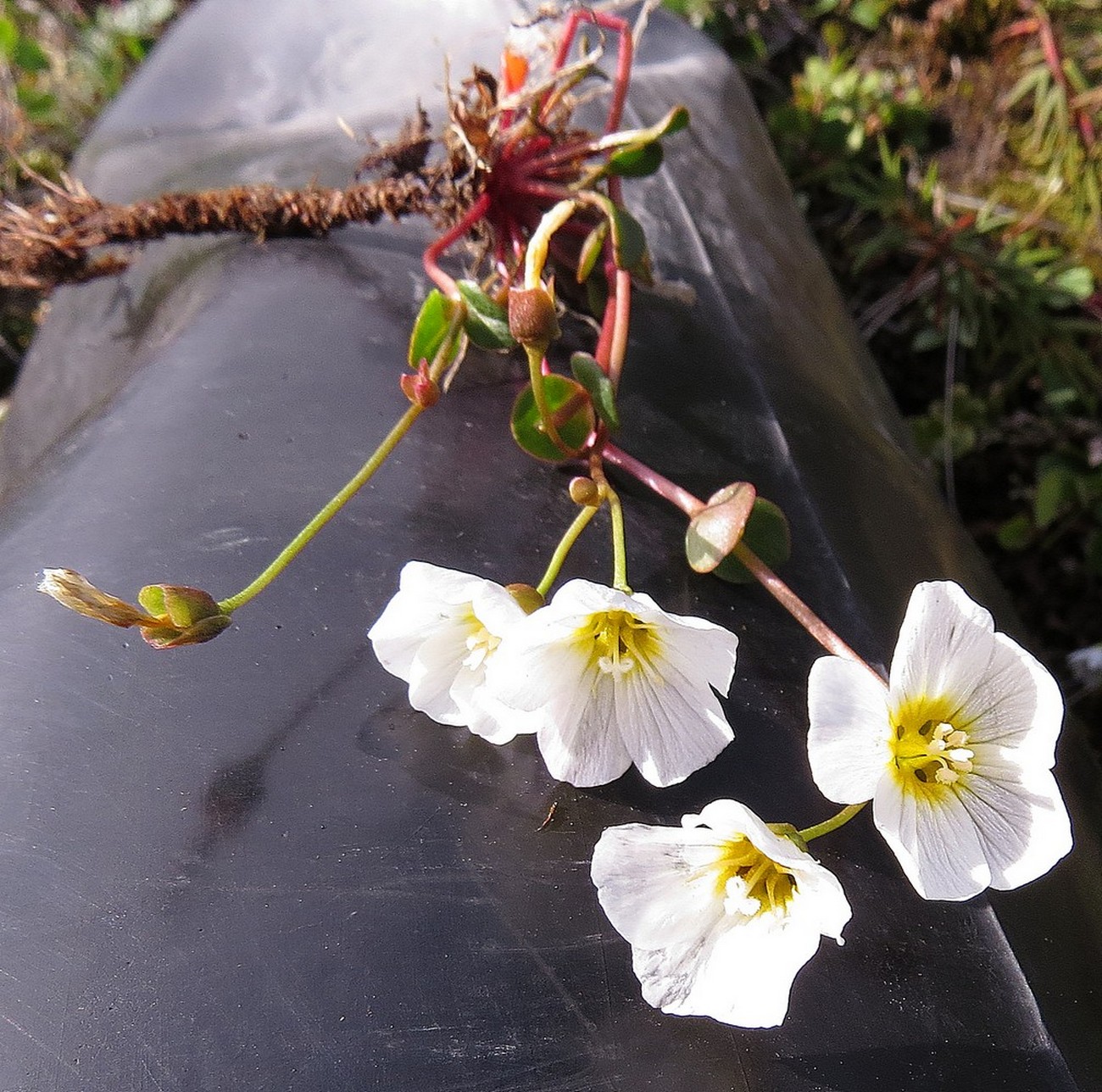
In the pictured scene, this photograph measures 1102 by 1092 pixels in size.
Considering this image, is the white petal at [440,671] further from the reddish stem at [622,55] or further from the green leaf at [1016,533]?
the green leaf at [1016,533]

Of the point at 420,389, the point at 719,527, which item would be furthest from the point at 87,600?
the point at 719,527

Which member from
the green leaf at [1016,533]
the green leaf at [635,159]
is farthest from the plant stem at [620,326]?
the green leaf at [1016,533]

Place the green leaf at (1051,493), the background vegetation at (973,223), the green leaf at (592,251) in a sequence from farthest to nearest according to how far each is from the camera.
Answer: the background vegetation at (973,223) < the green leaf at (1051,493) < the green leaf at (592,251)

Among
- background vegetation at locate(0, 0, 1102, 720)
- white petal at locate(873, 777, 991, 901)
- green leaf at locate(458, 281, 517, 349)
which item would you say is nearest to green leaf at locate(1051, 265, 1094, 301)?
background vegetation at locate(0, 0, 1102, 720)

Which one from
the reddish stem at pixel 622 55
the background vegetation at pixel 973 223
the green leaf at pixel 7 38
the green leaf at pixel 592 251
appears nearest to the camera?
the green leaf at pixel 592 251

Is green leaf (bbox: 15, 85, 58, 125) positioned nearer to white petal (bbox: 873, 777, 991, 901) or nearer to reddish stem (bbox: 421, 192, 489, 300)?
reddish stem (bbox: 421, 192, 489, 300)

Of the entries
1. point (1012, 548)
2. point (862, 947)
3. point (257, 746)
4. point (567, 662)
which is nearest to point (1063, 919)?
point (862, 947)

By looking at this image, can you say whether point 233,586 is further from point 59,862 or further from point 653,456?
point 653,456
